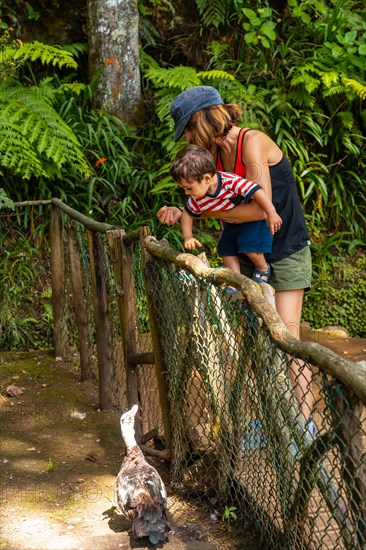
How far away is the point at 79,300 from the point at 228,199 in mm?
2458

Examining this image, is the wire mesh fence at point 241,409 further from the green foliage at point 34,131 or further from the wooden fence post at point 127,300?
the green foliage at point 34,131

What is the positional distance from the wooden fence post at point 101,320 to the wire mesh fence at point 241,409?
0.02m

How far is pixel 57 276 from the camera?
6262 millimetres

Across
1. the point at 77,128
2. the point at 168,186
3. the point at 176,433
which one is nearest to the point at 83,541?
the point at 176,433

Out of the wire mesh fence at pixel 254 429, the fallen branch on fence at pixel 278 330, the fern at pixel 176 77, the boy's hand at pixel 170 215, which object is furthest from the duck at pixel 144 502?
the fern at pixel 176 77

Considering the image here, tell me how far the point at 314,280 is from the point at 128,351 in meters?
3.76

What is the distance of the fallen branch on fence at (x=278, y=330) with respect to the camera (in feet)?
7.06

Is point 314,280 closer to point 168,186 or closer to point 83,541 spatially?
point 168,186

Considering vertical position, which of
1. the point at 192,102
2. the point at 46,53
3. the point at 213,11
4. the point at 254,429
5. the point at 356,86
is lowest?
the point at 254,429

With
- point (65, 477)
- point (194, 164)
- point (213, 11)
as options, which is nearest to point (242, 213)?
point (194, 164)

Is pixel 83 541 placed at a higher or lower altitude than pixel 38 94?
lower

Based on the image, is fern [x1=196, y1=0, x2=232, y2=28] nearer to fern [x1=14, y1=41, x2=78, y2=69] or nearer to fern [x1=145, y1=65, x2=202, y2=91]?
fern [x1=145, y1=65, x2=202, y2=91]

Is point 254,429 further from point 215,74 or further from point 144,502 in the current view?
point 215,74

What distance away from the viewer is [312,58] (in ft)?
25.1
